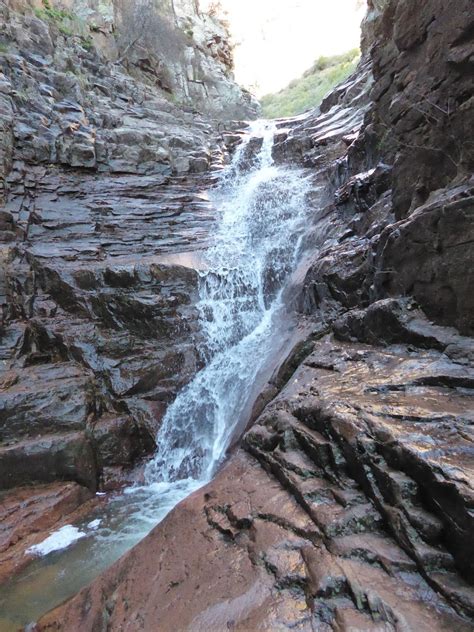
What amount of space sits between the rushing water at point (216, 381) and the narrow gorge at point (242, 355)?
60 millimetres

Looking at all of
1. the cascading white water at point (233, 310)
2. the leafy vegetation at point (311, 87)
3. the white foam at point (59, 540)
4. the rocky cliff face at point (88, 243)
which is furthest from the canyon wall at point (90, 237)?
the leafy vegetation at point (311, 87)

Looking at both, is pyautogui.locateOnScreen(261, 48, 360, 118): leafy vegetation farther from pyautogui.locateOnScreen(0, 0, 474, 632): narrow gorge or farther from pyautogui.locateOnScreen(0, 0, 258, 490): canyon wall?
pyautogui.locateOnScreen(0, 0, 474, 632): narrow gorge

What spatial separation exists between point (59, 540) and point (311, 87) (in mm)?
35302

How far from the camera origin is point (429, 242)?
16.9 ft

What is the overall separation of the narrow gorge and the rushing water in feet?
0.20

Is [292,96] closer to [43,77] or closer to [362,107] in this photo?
[362,107]

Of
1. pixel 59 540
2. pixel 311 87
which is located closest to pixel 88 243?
pixel 59 540

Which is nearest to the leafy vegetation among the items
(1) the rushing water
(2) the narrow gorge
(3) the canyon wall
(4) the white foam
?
(3) the canyon wall

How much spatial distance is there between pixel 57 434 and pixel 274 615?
669 centimetres

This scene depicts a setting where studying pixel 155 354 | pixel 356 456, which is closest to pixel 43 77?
pixel 155 354

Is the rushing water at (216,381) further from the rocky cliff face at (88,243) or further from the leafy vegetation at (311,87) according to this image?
the leafy vegetation at (311,87)

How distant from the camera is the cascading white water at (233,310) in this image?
8.53 m

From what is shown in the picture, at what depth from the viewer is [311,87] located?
104 ft

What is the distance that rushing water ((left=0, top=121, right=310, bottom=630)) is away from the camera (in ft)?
18.1
